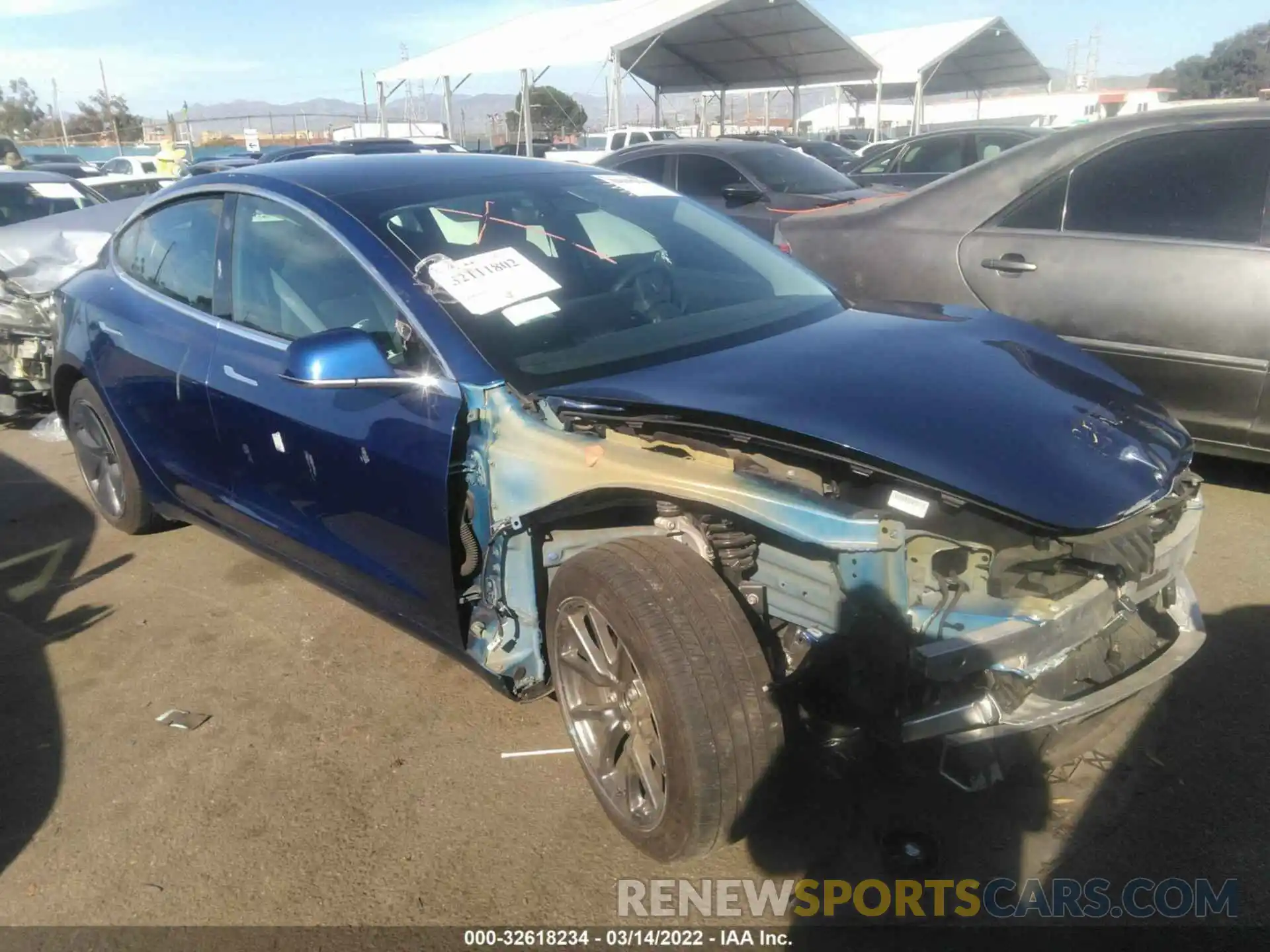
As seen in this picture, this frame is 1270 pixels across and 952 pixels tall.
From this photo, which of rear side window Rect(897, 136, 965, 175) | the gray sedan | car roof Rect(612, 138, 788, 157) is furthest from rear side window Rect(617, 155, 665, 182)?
the gray sedan

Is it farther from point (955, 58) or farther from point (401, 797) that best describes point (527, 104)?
point (401, 797)

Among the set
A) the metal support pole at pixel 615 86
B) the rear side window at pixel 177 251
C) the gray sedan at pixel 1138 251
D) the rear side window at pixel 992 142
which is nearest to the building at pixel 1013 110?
the metal support pole at pixel 615 86

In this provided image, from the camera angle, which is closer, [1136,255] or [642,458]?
[642,458]

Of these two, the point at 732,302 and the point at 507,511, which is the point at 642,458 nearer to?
the point at 507,511

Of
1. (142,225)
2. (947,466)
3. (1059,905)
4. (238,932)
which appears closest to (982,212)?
(947,466)

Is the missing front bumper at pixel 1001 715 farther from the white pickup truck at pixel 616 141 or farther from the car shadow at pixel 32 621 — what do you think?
the white pickup truck at pixel 616 141

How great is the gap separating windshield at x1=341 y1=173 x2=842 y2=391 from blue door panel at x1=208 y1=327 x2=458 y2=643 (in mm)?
328

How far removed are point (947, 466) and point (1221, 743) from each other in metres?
1.37

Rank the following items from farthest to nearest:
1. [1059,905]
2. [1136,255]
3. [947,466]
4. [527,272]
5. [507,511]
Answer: [1136,255] → [527,272] → [507,511] → [1059,905] → [947,466]

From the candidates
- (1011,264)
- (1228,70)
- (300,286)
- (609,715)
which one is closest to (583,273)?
(300,286)

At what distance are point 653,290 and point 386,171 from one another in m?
1.03

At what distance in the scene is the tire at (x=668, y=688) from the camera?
214 centimetres

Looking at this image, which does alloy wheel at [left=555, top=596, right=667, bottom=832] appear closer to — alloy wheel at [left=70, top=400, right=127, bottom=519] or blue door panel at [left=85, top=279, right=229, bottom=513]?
blue door panel at [left=85, top=279, right=229, bottom=513]

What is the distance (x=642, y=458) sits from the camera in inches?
90.1
